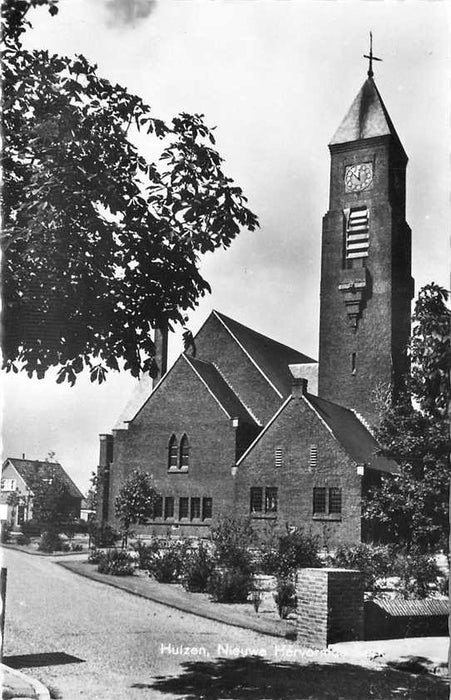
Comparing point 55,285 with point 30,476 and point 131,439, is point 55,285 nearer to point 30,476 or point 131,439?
point 30,476

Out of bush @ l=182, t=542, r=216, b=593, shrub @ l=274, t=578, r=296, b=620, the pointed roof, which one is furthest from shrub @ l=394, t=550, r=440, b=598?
the pointed roof

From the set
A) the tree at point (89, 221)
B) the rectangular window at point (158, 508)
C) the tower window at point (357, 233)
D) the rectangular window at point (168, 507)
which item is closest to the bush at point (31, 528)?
the rectangular window at point (158, 508)

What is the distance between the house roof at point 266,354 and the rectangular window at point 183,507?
27.2ft

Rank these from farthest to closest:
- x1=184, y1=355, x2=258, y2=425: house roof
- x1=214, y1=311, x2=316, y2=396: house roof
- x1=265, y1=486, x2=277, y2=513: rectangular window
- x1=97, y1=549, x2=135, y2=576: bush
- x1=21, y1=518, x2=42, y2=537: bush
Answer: x1=214, y1=311, x2=316, y2=396: house roof < x1=184, y1=355, x2=258, y2=425: house roof < x1=265, y1=486, x2=277, y2=513: rectangular window < x1=21, y1=518, x2=42, y2=537: bush < x1=97, y1=549, x2=135, y2=576: bush

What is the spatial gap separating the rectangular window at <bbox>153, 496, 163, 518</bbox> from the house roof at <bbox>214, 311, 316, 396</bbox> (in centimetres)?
927

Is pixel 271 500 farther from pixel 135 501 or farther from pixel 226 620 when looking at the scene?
pixel 226 620

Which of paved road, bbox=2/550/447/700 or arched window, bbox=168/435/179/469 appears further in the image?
arched window, bbox=168/435/179/469

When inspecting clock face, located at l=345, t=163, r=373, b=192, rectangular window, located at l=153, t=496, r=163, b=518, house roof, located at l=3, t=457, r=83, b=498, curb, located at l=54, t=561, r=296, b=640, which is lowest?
curb, located at l=54, t=561, r=296, b=640

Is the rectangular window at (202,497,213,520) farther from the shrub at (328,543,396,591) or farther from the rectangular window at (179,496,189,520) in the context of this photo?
the shrub at (328,543,396,591)

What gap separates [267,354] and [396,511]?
25.2 m

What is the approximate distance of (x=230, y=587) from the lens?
1877 cm

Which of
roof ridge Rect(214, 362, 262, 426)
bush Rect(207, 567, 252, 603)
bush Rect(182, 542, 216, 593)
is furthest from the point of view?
roof ridge Rect(214, 362, 262, 426)

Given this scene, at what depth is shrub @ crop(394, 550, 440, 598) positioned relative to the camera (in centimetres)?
1922

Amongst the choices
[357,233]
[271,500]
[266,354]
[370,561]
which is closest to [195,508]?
[271,500]
